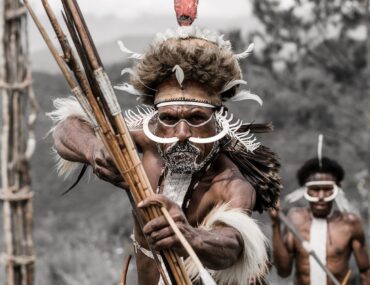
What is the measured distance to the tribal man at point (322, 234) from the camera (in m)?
7.76

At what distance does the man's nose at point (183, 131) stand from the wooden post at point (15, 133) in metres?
1.25

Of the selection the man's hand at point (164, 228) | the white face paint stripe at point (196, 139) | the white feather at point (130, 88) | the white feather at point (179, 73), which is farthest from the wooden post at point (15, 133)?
the man's hand at point (164, 228)

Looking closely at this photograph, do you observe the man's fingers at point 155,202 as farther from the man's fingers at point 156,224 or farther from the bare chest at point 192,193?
the bare chest at point 192,193

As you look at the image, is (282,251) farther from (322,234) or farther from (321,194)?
(321,194)

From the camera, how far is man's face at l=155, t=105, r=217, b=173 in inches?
148

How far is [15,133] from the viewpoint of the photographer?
15.8 feet

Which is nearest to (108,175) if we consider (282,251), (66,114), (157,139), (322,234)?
(157,139)

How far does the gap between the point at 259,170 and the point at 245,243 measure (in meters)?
0.75

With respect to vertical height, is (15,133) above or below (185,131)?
above

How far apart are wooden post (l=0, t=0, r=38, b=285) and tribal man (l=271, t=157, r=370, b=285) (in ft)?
10.7

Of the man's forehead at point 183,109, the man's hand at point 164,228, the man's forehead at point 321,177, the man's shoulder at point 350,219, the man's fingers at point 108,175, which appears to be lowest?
the man's hand at point 164,228

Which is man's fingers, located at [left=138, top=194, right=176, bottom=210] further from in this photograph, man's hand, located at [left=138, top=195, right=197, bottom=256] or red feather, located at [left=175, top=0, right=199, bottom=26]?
red feather, located at [left=175, top=0, right=199, bottom=26]

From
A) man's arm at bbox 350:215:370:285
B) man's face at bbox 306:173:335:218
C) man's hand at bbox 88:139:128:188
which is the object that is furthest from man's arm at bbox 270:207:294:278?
man's hand at bbox 88:139:128:188

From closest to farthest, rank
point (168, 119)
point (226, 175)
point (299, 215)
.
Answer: point (168, 119)
point (226, 175)
point (299, 215)
